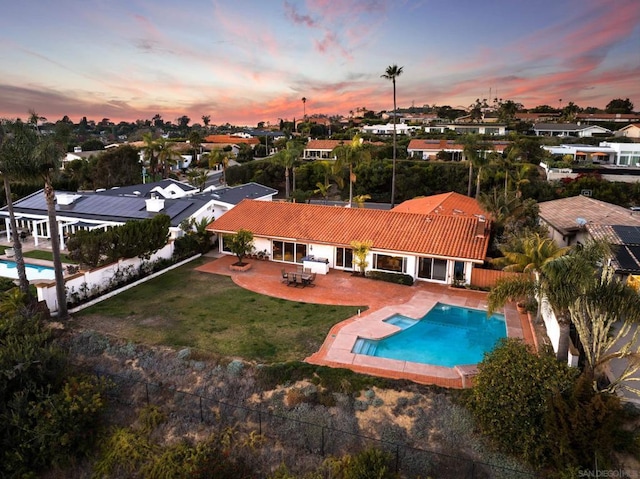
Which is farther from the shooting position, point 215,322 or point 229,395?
point 215,322

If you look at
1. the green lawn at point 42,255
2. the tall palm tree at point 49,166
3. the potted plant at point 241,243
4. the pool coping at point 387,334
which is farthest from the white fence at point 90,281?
the pool coping at point 387,334

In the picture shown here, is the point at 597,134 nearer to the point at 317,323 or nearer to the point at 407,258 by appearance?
the point at 407,258

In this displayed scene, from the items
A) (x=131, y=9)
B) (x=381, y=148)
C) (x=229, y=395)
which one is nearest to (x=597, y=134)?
(x=381, y=148)

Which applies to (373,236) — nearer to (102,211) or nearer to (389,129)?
(102,211)

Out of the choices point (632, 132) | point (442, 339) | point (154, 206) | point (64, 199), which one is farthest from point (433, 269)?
point (632, 132)

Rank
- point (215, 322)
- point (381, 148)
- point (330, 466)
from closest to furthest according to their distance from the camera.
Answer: point (330, 466)
point (215, 322)
point (381, 148)

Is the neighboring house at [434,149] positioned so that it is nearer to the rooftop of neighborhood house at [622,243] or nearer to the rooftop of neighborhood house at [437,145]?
the rooftop of neighborhood house at [437,145]

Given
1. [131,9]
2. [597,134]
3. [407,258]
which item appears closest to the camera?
[407,258]

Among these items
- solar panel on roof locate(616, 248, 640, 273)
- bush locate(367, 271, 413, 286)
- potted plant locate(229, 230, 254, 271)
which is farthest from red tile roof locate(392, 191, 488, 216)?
solar panel on roof locate(616, 248, 640, 273)
